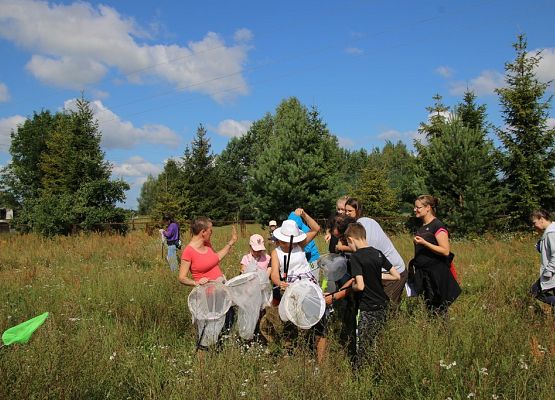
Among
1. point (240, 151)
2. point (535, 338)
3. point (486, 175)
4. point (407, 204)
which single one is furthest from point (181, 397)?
point (240, 151)

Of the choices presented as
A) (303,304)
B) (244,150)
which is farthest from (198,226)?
(244,150)

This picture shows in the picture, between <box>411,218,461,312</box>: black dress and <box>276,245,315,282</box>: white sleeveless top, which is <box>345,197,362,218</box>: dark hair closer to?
<box>411,218,461,312</box>: black dress

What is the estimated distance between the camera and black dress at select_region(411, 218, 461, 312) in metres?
4.92

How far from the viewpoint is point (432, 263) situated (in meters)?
5.01

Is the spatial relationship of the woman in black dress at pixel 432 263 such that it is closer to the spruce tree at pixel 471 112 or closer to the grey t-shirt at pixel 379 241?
the grey t-shirt at pixel 379 241

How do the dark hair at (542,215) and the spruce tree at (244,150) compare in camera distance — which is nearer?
the dark hair at (542,215)

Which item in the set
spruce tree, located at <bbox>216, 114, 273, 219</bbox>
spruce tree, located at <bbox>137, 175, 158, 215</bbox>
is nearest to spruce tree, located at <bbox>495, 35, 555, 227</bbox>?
spruce tree, located at <bbox>216, 114, 273, 219</bbox>

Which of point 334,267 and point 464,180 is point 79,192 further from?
point 334,267

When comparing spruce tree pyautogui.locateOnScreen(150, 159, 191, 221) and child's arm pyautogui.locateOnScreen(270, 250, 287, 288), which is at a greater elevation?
spruce tree pyautogui.locateOnScreen(150, 159, 191, 221)

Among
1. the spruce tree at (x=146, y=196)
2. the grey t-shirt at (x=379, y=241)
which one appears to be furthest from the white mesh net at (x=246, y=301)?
the spruce tree at (x=146, y=196)

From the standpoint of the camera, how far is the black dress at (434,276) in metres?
4.92

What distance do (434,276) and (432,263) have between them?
0.47 feet

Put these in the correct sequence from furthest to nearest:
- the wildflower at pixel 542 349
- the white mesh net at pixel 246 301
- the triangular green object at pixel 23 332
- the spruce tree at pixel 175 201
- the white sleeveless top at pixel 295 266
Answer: the spruce tree at pixel 175 201
the white sleeveless top at pixel 295 266
the white mesh net at pixel 246 301
the wildflower at pixel 542 349
the triangular green object at pixel 23 332

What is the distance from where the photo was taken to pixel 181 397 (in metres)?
3.27
